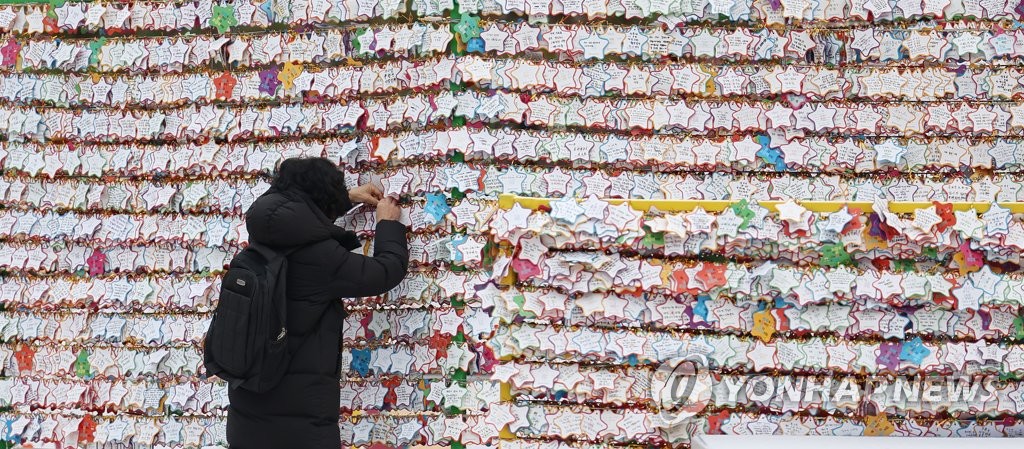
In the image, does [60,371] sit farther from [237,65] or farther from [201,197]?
[237,65]

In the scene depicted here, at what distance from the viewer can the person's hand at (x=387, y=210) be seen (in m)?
2.84

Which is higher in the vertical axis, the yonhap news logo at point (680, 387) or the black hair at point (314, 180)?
the black hair at point (314, 180)

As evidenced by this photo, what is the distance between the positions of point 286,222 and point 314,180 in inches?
7.3

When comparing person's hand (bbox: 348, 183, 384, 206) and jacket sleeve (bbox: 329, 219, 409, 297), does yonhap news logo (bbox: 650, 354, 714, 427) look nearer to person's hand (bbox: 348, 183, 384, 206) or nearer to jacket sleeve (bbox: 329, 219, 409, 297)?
jacket sleeve (bbox: 329, 219, 409, 297)

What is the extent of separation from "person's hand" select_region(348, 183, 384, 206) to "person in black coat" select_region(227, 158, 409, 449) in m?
0.14

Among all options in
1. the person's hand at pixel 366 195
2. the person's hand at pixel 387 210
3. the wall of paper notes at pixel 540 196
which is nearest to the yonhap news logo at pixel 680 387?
the wall of paper notes at pixel 540 196

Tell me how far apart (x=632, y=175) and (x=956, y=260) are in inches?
40.9

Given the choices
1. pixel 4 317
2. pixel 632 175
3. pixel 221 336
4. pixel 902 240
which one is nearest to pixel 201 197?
pixel 221 336

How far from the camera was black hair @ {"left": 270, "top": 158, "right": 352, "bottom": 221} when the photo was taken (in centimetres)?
266

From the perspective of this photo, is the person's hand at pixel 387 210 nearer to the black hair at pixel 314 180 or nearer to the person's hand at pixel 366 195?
the person's hand at pixel 366 195

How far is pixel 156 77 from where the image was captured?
3199mm

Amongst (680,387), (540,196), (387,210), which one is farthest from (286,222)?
(680,387)

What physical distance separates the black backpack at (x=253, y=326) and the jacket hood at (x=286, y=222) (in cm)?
5

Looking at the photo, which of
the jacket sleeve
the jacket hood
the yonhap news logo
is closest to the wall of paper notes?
the yonhap news logo
